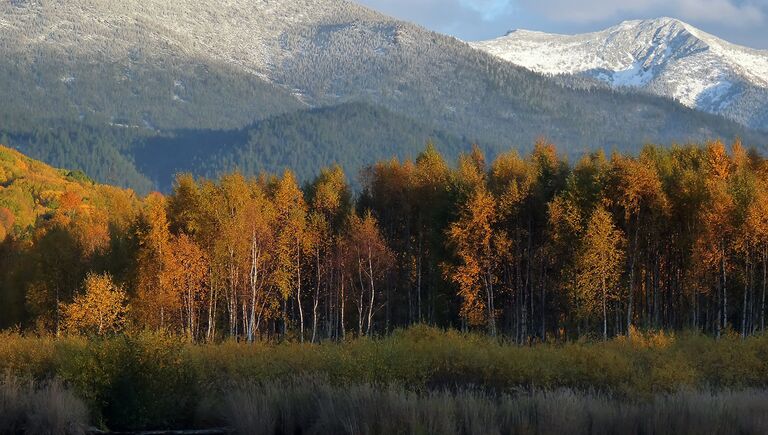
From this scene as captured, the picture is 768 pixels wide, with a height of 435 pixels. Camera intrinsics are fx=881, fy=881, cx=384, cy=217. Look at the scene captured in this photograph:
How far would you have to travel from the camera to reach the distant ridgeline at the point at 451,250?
54.3 m

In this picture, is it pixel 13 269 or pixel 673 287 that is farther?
pixel 13 269

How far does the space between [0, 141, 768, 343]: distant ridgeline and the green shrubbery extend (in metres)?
11.1

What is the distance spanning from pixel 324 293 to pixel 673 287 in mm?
27045

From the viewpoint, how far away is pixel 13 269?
3216 inches

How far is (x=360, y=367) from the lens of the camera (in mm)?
31203

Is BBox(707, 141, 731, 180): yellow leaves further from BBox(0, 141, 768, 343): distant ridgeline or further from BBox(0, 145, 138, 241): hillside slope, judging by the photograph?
BBox(0, 145, 138, 241): hillside slope

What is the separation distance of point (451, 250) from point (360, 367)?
92.2 feet

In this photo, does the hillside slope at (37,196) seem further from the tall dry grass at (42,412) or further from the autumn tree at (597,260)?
the tall dry grass at (42,412)

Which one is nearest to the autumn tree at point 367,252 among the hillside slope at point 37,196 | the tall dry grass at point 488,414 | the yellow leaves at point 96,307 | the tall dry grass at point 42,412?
the yellow leaves at point 96,307

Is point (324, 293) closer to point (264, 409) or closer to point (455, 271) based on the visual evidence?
point (455, 271)

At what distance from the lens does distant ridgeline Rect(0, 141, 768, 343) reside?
2140 inches

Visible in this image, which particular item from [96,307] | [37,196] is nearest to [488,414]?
[96,307]

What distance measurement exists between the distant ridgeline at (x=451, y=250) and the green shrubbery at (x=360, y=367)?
→ 1109cm

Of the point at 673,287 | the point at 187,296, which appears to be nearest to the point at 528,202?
the point at 673,287
